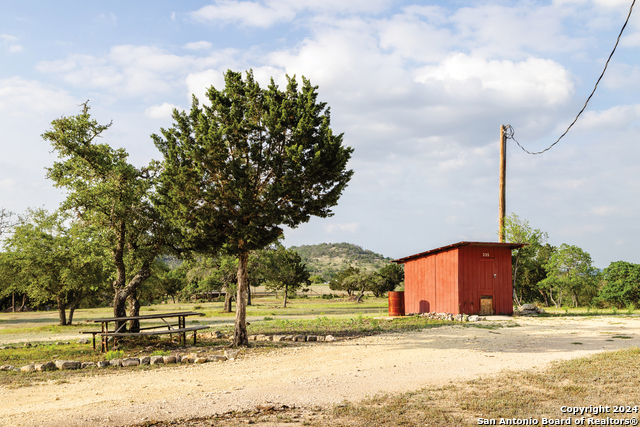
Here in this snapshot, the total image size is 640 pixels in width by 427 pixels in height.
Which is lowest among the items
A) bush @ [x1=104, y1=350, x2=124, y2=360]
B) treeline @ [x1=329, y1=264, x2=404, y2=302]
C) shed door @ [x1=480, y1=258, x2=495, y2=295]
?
treeline @ [x1=329, y1=264, x2=404, y2=302]

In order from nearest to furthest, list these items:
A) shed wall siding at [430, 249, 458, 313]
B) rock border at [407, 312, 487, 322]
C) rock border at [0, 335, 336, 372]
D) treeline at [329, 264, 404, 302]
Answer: rock border at [0, 335, 336, 372] → rock border at [407, 312, 487, 322] → shed wall siding at [430, 249, 458, 313] → treeline at [329, 264, 404, 302]

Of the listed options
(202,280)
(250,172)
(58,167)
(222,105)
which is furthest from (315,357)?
(202,280)

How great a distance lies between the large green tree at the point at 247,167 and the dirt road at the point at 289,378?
4.59 meters

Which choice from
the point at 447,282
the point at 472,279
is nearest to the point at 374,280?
the point at 447,282

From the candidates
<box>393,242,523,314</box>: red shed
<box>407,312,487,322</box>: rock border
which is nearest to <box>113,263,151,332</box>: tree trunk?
<box>407,312,487,322</box>: rock border

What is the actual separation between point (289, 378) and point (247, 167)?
298 inches

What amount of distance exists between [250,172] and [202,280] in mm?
29612

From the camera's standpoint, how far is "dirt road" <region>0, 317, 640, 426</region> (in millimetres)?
7430

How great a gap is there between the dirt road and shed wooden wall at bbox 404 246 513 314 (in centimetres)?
1019

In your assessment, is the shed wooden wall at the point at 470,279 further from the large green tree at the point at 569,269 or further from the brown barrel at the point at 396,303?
the large green tree at the point at 569,269

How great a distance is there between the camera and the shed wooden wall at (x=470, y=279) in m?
26.3

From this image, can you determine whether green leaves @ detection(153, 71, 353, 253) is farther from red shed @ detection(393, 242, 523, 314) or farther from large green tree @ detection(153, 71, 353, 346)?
red shed @ detection(393, 242, 523, 314)

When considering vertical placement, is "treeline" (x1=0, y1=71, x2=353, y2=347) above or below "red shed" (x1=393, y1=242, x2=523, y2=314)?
above

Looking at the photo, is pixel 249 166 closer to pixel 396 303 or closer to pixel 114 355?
pixel 114 355
